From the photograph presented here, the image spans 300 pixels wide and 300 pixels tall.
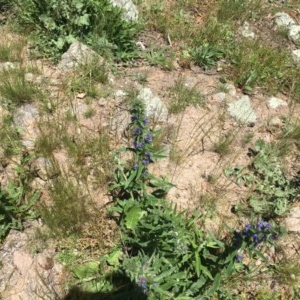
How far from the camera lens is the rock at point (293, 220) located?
3467 mm

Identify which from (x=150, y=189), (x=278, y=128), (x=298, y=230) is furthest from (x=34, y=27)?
(x=298, y=230)

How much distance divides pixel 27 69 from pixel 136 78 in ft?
3.79

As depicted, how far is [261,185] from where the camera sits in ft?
12.0

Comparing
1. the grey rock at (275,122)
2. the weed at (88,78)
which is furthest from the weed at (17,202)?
the grey rock at (275,122)

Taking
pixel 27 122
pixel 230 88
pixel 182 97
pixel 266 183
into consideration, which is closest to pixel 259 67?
pixel 230 88

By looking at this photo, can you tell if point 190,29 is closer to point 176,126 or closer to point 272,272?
point 176,126

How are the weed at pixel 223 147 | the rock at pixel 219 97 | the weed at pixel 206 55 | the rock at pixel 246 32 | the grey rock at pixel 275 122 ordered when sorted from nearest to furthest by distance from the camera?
the weed at pixel 223 147 → the grey rock at pixel 275 122 → the rock at pixel 219 97 → the weed at pixel 206 55 → the rock at pixel 246 32

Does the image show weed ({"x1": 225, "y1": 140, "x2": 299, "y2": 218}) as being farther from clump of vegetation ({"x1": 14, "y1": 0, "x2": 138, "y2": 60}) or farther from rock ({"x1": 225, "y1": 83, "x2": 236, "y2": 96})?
clump of vegetation ({"x1": 14, "y1": 0, "x2": 138, "y2": 60})

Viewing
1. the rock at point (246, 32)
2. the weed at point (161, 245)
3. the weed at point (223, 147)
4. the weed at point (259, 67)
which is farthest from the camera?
the rock at point (246, 32)

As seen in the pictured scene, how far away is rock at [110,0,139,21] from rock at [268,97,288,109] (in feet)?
6.28

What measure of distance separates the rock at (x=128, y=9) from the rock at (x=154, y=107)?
1207 mm

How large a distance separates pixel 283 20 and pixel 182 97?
223 centimetres

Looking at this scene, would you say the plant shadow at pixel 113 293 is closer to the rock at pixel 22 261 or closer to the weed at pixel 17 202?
the rock at pixel 22 261

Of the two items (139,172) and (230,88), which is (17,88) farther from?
(230,88)
